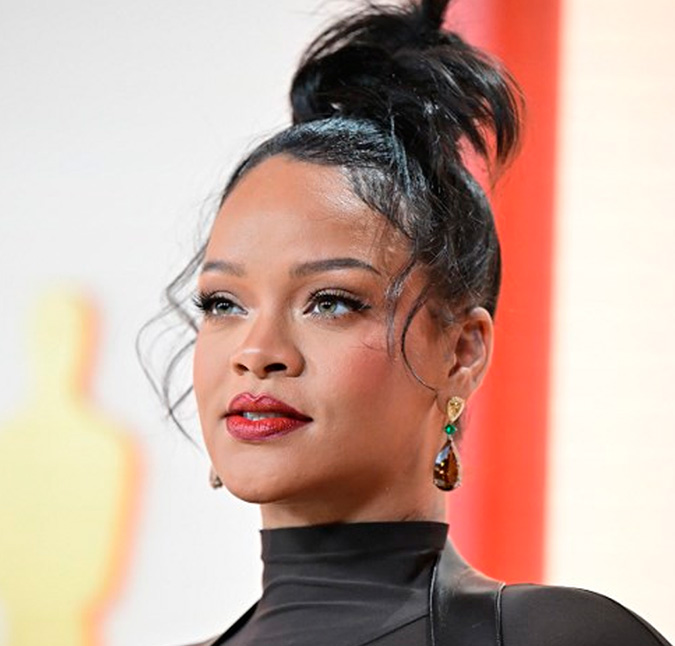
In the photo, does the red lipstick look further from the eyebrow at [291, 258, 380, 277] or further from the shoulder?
the shoulder

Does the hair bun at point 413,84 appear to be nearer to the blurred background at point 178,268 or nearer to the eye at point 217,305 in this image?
the eye at point 217,305

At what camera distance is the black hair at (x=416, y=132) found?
4.13 feet

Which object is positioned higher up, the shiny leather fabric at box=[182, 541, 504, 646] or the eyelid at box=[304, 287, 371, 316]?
the eyelid at box=[304, 287, 371, 316]

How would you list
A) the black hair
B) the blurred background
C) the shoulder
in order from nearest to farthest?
1. the shoulder
2. the black hair
3. the blurred background

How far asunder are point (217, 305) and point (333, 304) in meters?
0.12

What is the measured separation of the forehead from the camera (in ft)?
4.00

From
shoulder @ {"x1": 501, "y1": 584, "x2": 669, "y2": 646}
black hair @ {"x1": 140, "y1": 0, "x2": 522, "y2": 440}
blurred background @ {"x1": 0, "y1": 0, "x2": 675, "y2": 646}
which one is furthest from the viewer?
blurred background @ {"x1": 0, "y1": 0, "x2": 675, "y2": 646}

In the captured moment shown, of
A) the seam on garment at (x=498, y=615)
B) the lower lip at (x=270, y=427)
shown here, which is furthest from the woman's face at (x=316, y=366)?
→ the seam on garment at (x=498, y=615)

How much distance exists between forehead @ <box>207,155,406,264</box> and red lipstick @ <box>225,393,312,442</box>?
122 millimetres

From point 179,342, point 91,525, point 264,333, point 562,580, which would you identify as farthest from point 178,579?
point 264,333

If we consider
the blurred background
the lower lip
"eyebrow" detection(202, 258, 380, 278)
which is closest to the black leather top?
the lower lip

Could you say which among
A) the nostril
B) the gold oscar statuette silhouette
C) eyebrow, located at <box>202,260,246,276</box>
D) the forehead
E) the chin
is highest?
the forehead

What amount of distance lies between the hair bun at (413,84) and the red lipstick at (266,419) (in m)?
0.26

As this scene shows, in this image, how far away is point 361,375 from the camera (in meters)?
1.18
